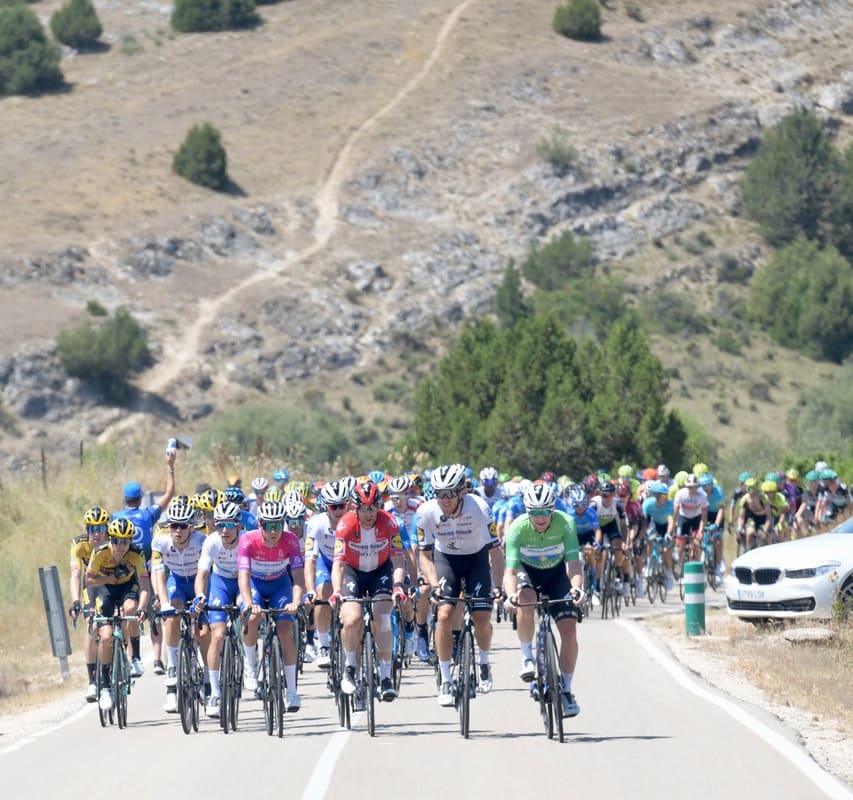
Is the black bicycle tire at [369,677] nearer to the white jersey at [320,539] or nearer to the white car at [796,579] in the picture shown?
the white jersey at [320,539]

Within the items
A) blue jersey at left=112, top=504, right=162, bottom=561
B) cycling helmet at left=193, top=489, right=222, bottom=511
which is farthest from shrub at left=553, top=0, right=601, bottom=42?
cycling helmet at left=193, top=489, right=222, bottom=511

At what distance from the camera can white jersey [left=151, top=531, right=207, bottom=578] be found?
14.7 m


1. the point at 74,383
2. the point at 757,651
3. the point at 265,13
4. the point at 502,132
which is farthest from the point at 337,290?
the point at 757,651

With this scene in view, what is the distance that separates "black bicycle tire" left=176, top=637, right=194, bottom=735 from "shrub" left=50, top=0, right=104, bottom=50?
10455 centimetres

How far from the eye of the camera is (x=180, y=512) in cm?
1430

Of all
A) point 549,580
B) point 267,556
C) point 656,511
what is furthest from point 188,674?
point 656,511

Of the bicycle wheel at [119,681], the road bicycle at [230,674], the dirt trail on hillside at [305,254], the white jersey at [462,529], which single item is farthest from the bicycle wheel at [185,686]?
the dirt trail on hillside at [305,254]

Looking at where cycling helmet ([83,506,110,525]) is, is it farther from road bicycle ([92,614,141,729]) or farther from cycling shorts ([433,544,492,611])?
cycling shorts ([433,544,492,611])

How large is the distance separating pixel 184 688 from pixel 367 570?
5.80ft

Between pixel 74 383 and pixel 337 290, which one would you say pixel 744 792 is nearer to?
pixel 74 383

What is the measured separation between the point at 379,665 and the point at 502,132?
283 feet

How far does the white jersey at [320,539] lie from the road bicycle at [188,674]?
184 centimetres

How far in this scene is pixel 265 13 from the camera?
117m

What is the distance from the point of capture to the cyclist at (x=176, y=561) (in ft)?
46.7
